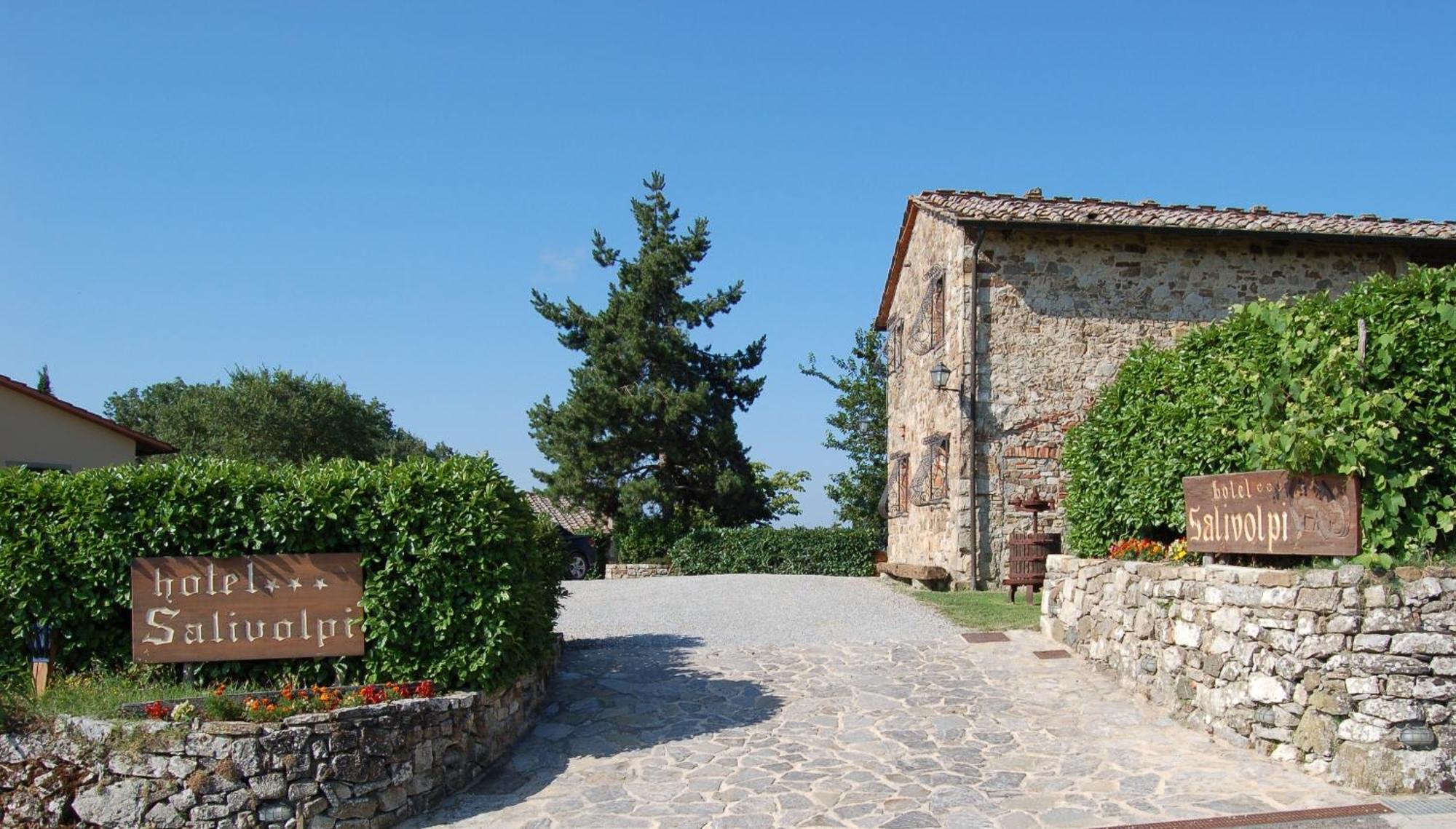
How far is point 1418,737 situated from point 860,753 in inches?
138

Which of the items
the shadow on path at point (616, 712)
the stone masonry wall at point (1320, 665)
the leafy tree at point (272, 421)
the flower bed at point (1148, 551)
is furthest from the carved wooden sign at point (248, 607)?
the leafy tree at point (272, 421)

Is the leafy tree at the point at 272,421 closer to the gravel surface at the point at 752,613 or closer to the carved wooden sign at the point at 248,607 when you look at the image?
the gravel surface at the point at 752,613

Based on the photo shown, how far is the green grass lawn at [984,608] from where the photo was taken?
1154cm

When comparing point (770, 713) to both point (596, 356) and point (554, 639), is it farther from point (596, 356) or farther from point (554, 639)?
point (596, 356)

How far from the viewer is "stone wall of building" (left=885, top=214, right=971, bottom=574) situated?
15.6m

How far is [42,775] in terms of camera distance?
6297 millimetres

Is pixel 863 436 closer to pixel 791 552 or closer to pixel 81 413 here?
pixel 791 552

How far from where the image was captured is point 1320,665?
641cm

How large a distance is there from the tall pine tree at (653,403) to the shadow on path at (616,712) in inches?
589

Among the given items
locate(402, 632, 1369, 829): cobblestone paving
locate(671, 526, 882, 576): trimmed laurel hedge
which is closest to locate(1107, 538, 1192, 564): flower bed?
locate(402, 632, 1369, 829): cobblestone paving

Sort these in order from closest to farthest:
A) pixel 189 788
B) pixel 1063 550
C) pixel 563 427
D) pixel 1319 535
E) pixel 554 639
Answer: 1. pixel 189 788
2. pixel 1319 535
3. pixel 554 639
4. pixel 1063 550
5. pixel 563 427

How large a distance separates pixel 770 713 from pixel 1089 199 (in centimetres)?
1120

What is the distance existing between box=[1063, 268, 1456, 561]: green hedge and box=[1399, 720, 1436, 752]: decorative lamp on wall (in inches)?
40.5

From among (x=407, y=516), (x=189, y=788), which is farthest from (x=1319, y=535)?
(x=189, y=788)
